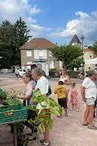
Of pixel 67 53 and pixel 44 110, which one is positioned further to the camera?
pixel 67 53

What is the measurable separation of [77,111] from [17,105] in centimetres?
600

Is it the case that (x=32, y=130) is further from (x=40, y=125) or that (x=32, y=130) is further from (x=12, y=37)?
(x=12, y=37)

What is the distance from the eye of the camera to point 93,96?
8695mm

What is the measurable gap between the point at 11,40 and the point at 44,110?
8308cm

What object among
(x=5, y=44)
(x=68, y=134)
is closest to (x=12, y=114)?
(x=68, y=134)

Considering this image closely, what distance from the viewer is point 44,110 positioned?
20.0 ft

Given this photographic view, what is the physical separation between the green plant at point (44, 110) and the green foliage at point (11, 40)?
7641 cm

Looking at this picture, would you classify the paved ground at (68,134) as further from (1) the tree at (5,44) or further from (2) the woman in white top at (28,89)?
(1) the tree at (5,44)

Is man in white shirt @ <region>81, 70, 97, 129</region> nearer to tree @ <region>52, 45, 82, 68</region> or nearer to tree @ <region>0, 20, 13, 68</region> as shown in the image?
tree @ <region>52, 45, 82, 68</region>

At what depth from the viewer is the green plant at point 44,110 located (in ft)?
19.9

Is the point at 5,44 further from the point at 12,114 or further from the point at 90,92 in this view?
the point at 12,114

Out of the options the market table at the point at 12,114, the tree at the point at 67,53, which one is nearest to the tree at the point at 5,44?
the tree at the point at 67,53

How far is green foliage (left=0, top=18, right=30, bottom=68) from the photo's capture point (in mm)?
84875

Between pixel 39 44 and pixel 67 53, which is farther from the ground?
pixel 39 44
